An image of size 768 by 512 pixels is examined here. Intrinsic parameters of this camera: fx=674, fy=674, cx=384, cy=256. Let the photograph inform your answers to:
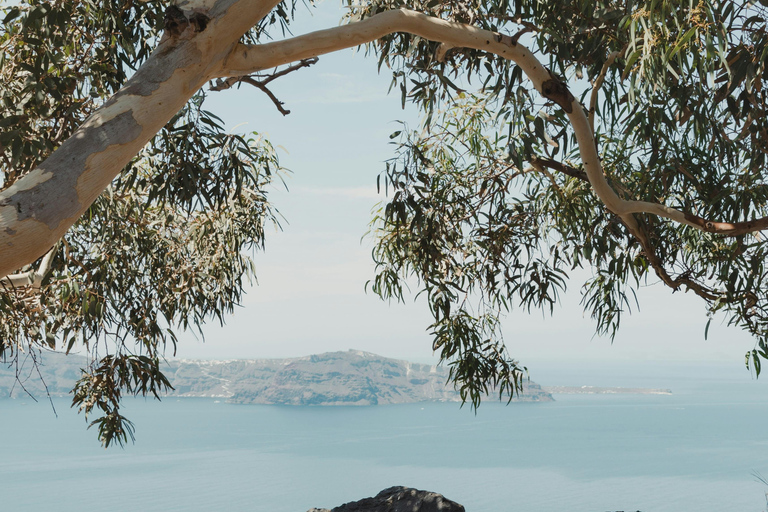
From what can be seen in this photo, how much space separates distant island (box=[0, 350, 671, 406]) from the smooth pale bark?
25.3m

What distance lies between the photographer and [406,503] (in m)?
2.57

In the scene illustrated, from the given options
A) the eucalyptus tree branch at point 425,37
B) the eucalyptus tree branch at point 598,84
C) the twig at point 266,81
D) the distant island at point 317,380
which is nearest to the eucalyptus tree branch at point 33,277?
the twig at point 266,81

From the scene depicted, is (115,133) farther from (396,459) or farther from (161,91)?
(396,459)

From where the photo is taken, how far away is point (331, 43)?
5.73 ft

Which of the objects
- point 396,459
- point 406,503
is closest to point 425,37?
point 406,503

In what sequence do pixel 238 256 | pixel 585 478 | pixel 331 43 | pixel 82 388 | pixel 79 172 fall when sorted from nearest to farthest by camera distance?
pixel 79 172, pixel 331 43, pixel 82 388, pixel 238 256, pixel 585 478

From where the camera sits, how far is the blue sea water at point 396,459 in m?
17.2

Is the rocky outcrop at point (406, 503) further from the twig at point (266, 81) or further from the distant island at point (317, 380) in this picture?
the distant island at point (317, 380)

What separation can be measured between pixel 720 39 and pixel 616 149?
1.81 metres

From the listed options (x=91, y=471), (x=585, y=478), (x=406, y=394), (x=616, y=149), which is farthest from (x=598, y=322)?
(x=406, y=394)

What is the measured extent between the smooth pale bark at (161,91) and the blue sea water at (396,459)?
14110mm

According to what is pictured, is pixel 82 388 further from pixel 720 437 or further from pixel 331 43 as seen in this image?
pixel 720 437

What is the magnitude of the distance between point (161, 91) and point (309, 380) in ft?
93.3

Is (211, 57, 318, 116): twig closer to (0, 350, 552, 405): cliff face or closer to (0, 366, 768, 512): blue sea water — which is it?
(0, 366, 768, 512): blue sea water
